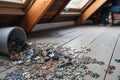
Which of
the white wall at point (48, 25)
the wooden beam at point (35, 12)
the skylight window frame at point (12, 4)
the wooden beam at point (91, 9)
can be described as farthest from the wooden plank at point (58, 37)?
the wooden beam at point (91, 9)

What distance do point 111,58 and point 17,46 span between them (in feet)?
2.50

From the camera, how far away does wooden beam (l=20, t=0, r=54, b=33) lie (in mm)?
2285

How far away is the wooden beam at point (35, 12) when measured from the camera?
2285 mm

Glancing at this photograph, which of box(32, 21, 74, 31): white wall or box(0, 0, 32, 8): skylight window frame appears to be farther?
box(32, 21, 74, 31): white wall

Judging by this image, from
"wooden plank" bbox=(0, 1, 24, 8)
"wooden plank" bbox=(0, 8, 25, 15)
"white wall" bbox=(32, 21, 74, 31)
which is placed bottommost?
"white wall" bbox=(32, 21, 74, 31)

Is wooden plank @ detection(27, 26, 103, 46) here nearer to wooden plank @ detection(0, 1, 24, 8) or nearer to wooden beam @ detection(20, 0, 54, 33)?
wooden beam @ detection(20, 0, 54, 33)

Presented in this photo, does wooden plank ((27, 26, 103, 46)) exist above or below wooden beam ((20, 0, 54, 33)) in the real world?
below

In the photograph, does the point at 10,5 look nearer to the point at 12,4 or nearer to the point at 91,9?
the point at 12,4

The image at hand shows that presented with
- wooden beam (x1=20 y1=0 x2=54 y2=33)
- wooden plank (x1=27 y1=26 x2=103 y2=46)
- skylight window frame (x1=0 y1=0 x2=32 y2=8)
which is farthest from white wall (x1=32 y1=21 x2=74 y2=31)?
skylight window frame (x1=0 y1=0 x2=32 y2=8)

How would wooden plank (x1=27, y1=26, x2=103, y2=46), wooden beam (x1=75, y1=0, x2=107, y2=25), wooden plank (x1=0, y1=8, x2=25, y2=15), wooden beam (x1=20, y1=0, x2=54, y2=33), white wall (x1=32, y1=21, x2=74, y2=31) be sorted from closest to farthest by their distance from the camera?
1. wooden plank (x1=0, y1=8, x2=25, y2=15)
2. wooden plank (x1=27, y1=26, x2=103, y2=46)
3. wooden beam (x1=20, y1=0, x2=54, y2=33)
4. white wall (x1=32, y1=21, x2=74, y2=31)
5. wooden beam (x1=75, y1=0, x2=107, y2=25)

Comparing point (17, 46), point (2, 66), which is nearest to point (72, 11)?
point (17, 46)

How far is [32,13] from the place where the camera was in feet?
7.70

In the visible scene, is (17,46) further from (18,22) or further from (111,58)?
(18,22)

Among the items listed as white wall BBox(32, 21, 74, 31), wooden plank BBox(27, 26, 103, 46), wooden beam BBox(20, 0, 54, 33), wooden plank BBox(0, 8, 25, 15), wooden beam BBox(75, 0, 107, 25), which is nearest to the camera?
wooden plank BBox(0, 8, 25, 15)
